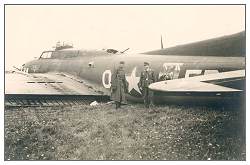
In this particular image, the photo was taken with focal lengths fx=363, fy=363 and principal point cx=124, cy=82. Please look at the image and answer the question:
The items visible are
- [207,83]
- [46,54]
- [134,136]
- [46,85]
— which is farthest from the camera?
[46,54]

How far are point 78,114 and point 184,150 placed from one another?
2852mm

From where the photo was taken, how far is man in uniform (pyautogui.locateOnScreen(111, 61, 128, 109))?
9.31m

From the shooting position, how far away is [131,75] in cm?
924

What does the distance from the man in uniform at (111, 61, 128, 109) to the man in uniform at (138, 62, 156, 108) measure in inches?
18.5

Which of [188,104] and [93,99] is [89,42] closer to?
[93,99]

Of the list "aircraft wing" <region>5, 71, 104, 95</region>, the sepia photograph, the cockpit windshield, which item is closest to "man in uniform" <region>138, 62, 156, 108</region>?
the sepia photograph

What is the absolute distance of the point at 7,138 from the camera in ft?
26.9

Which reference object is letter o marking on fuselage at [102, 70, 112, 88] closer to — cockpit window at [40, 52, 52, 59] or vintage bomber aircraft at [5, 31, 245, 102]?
vintage bomber aircraft at [5, 31, 245, 102]

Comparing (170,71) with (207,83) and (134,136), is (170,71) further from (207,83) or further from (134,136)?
(134,136)

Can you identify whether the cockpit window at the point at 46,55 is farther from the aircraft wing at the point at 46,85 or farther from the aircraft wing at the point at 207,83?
the aircraft wing at the point at 207,83

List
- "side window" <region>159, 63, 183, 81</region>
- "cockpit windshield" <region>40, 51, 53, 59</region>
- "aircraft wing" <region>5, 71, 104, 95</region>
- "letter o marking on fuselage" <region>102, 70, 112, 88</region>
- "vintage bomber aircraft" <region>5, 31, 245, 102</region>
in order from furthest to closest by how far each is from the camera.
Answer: "cockpit windshield" <region>40, 51, 53, 59</region> → "letter o marking on fuselage" <region>102, 70, 112, 88</region> → "aircraft wing" <region>5, 71, 104, 95</region> → "side window" <region>159, 63, 183, 81</region> → "vintage bomber aircraft" <region>5, 31, 245, 102</region>

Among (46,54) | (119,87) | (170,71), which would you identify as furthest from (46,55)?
(170,71)

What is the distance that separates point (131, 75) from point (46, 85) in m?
2.48

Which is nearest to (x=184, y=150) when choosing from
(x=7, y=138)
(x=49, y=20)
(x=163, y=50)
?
(x=163, y=50)
